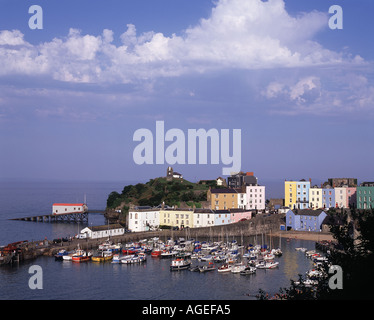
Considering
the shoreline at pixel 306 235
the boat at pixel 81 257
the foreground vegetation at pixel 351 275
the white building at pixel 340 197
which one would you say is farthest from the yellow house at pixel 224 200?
the foreground vegetation at pixel 351 275

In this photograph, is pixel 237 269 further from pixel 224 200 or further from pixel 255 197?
pixel 255 197

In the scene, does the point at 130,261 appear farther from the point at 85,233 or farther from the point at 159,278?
the point at 85,233

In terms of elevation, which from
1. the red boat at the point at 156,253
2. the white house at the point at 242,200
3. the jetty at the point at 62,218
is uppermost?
the white house at the point at 242,200

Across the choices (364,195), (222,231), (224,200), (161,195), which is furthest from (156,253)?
(364,195)

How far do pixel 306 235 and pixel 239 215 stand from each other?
6.97 m

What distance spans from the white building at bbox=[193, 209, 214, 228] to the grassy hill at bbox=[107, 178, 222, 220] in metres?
5.02

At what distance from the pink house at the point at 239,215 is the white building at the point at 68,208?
81.6 ft

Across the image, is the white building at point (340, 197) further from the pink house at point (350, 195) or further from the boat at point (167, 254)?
the boat at point (167, 254)

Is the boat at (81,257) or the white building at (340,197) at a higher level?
the white building at (340,197)

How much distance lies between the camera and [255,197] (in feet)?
155

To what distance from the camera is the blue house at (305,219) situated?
39062 millimetres

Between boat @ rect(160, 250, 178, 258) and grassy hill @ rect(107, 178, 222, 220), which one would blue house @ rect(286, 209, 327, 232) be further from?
boat @ rect(160, 250, 178, 258)
